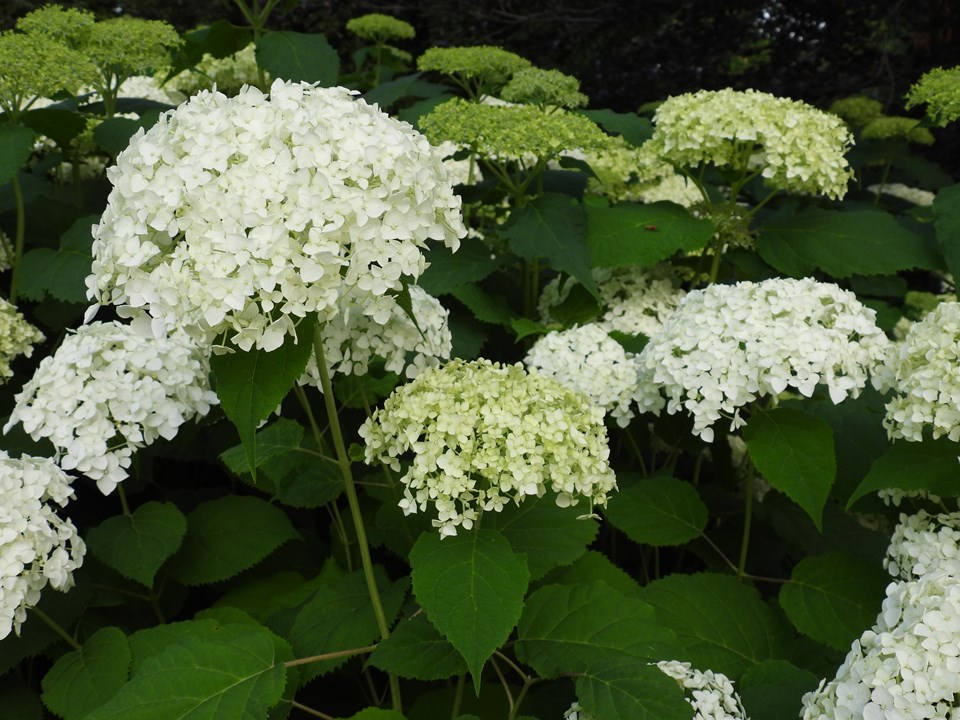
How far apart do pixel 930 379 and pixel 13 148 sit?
2.87 meters

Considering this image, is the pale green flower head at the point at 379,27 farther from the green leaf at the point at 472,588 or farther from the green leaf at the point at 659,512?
the green leaf at the point at 472,588

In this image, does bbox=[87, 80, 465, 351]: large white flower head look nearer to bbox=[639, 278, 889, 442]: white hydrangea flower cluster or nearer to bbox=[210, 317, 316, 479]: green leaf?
bbox=[210, 317, 316, 479]: green leaf

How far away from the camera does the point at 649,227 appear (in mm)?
3273

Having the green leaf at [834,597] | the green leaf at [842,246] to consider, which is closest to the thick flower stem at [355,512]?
the green leaf at [834,597]

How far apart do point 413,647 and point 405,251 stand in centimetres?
85

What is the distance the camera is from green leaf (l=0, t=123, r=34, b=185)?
9.33ft

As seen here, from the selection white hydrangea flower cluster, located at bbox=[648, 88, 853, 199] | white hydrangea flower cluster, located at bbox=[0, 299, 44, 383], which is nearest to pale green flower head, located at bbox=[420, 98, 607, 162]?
white hydrangea flower cluster, located at bbox=[648, 88, 853, 199]

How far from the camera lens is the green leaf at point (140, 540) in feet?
7.46

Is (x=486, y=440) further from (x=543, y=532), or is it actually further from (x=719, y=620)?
(x=719, y=620)

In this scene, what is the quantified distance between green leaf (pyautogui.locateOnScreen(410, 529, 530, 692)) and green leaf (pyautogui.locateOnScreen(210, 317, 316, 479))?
1.45 feet

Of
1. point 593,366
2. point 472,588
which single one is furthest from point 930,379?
point 472,588

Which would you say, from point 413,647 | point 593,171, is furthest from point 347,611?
point 593,171

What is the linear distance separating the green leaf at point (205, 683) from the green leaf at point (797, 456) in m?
1.27

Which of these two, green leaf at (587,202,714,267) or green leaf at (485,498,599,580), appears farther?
green leaf at (587,202,714,267)
